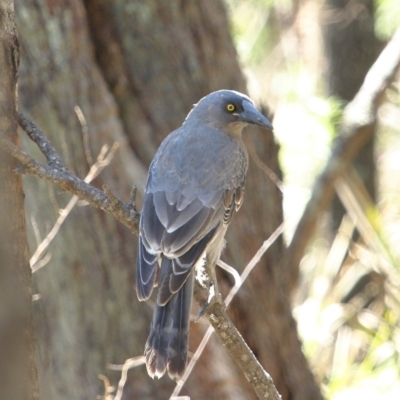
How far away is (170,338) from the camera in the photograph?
10.7ft

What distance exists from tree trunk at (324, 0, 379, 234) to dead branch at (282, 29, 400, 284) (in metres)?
2.17

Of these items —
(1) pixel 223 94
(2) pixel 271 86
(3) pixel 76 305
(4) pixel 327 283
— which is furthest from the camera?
(2) pixel 271 86

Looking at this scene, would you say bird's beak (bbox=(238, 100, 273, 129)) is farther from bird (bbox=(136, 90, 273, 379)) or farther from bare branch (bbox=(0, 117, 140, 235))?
bare branch (bbox=(0, 117, 140, 235))

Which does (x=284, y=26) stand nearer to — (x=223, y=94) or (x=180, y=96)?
(x=180, y=96)

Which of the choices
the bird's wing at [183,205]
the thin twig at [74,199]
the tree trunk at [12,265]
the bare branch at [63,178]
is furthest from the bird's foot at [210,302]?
the thin twig at [74,199]

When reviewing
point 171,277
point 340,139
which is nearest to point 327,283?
point 340,139

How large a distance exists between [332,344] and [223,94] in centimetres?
369

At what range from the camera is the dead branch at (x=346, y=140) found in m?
5.96

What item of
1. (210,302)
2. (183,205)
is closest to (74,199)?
(183,205)

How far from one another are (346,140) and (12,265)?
4015 millimetres

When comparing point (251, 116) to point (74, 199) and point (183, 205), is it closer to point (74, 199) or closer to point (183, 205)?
point (183, 205)

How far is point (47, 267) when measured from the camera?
17.1 feet

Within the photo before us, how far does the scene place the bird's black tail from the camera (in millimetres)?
3215

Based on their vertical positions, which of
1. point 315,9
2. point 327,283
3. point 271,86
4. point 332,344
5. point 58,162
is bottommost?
point 332,344
